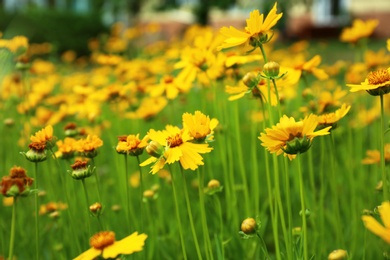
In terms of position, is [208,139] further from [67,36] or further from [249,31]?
[67,36]

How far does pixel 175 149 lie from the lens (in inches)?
29.0

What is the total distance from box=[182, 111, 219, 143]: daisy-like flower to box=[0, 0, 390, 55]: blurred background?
6811 millimetres

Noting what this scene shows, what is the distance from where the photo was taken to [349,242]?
1203 mm

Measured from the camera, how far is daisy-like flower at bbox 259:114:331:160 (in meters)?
0.66

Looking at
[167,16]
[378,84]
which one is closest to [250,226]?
[378,84]

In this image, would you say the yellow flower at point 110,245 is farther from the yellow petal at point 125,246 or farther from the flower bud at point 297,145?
the flower bud at point 297,145

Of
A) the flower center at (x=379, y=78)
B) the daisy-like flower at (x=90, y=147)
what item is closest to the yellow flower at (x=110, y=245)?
the daisy-like flower at (x=90, y=147)

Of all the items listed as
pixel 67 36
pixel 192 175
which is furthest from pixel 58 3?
pixel 192 175

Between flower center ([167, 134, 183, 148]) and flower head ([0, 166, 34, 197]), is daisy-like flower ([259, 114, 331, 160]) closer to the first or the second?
flower center ([167, 134, 183, 148])

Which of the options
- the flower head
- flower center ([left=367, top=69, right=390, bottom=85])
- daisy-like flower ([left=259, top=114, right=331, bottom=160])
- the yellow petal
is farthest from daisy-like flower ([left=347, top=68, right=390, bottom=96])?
the flower head

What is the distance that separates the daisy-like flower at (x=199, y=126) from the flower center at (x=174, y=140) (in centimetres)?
2

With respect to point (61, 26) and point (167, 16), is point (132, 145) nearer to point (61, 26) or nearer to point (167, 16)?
point (61, 26)

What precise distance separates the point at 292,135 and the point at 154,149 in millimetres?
179

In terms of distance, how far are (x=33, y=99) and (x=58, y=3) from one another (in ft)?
37.8
